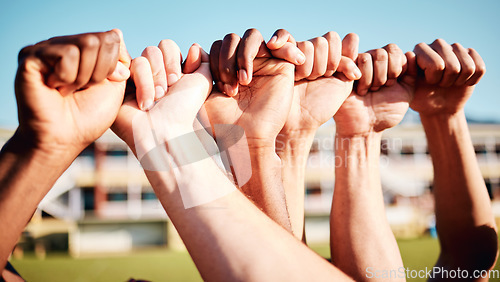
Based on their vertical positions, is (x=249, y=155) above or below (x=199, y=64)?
below

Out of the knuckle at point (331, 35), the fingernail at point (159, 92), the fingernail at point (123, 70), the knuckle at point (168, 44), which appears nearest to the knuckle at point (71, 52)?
the fingernail at point (123, 70)

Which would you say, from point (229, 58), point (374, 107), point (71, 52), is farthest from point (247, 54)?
point (374, 107)

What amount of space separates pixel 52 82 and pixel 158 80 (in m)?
0.41

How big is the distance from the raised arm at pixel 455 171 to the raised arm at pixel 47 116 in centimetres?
158

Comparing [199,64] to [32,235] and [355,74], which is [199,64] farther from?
[32,235]

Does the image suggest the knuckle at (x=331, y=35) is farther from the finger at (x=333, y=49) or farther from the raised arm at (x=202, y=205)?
the raised arm at (x=202, y=205)

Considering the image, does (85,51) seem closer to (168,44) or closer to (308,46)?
(168,44)

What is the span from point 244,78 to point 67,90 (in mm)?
629

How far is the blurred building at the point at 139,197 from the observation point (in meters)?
24.4

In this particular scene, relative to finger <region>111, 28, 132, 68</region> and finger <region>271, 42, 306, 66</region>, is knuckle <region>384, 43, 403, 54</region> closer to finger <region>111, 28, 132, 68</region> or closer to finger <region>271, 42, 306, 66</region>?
finger <region>271, 42, 306, 66</region>

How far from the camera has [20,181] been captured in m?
1.07

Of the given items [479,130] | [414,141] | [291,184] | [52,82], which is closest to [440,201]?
[291,184]

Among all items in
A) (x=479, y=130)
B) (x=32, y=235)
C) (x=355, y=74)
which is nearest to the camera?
(x=355, y=74)

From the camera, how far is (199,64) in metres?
1.54
